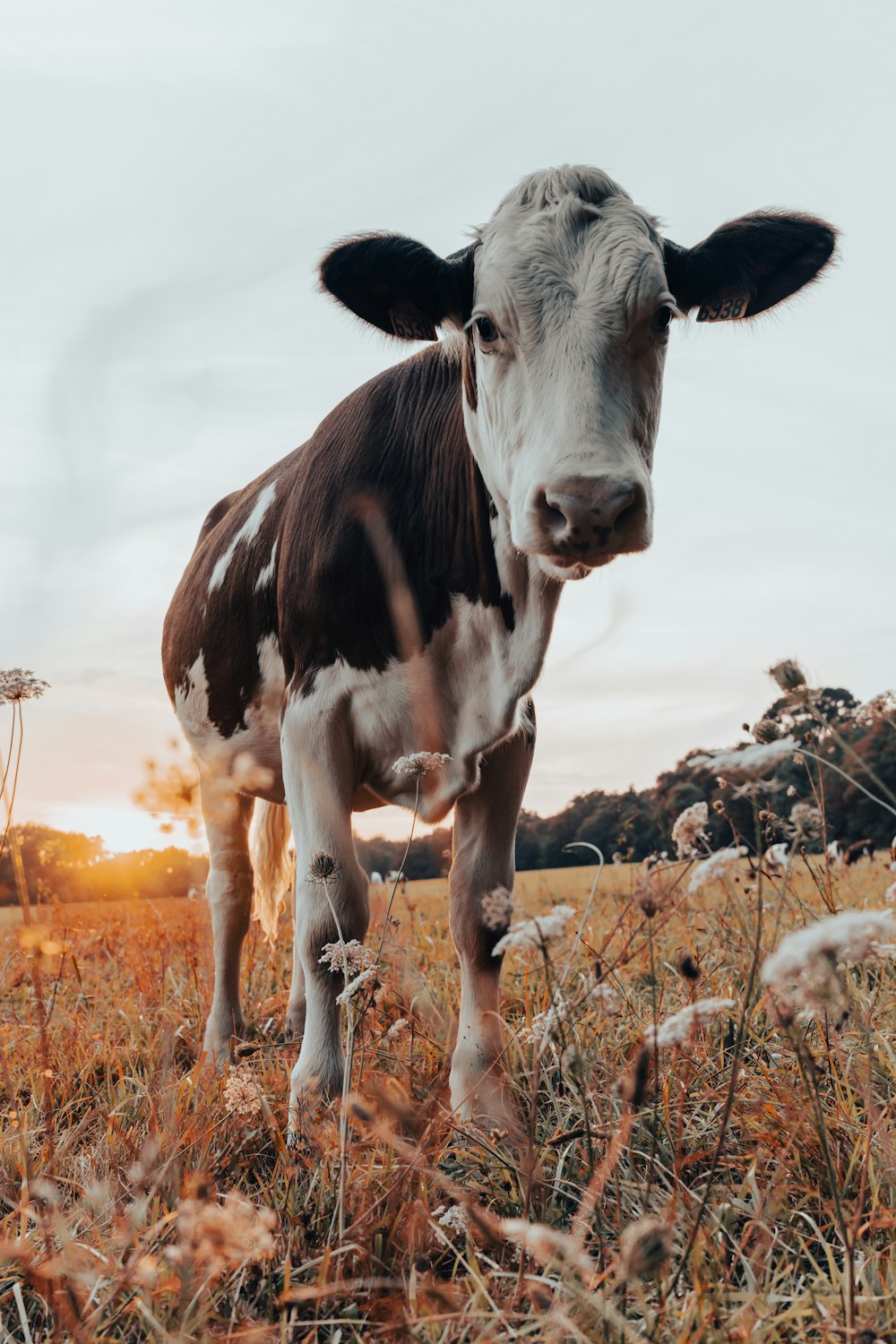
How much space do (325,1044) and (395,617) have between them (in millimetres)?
1349

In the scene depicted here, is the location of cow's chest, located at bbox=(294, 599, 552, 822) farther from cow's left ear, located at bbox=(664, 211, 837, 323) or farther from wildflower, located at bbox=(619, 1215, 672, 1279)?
wildflower, located at bbox=(619, 1215, 672, 1279)

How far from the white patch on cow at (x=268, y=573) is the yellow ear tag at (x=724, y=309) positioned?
1.78 meters

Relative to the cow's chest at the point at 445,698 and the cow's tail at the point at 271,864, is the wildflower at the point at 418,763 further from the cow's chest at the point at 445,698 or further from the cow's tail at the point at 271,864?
the cow's tail at the point at 271,864

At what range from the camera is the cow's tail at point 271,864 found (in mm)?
5547

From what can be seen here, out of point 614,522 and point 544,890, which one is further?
point 544,890

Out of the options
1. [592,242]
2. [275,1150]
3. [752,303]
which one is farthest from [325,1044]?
[752,303]

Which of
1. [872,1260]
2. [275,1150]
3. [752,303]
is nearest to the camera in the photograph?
[872,1260]

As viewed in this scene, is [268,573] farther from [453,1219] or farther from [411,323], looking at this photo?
[453,1219]

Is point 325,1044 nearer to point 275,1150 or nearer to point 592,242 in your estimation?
point 275,1150

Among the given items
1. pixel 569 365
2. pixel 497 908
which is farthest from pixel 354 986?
pixel 569 365

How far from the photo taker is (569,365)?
→ 2680 mm

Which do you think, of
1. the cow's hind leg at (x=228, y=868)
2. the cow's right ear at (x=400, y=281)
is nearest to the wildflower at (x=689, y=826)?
the cow's right ear at (x=400, y=281)

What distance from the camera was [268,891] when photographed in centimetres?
557

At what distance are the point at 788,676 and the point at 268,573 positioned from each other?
2470 millimetres
